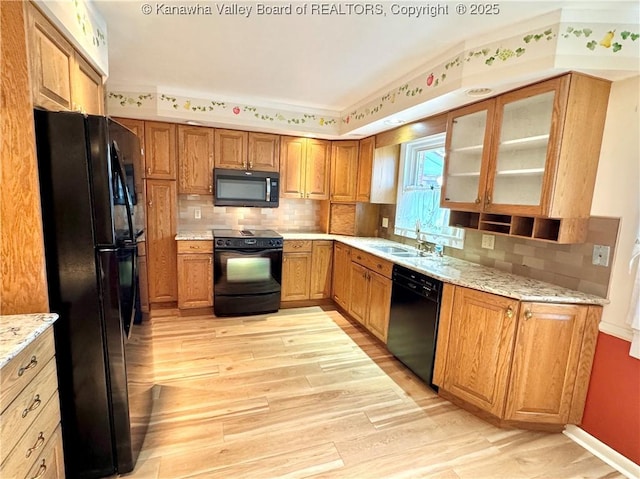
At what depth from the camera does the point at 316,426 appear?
1996 millimetres

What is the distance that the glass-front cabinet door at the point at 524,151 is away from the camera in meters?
1.92

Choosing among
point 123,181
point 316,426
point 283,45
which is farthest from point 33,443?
point 283,45

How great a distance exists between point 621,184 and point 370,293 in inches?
79.7

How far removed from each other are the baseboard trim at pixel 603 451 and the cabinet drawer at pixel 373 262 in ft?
5.19

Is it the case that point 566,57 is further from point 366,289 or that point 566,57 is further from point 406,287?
point 366,289

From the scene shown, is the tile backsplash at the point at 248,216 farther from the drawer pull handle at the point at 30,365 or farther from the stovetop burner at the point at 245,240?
the drawer pull handle at the point at 30,365

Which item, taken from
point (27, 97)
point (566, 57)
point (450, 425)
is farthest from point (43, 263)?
point (566, 57)

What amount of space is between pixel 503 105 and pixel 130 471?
10.1 feet

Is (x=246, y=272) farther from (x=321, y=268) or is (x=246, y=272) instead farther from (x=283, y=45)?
(x=283, y=45)

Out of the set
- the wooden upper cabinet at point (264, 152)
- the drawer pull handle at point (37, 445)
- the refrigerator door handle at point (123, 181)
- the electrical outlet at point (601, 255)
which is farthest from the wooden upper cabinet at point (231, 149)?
the electrical outlet at point (601, 255)

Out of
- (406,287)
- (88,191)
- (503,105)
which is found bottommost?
(406,287)

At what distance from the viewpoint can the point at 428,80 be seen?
2.36m

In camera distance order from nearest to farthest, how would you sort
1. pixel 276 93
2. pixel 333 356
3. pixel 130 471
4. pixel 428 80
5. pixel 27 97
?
pixel 27 97 → pixel 130 471 → pixel 428 80 → pixel 333 356 → pixel 276 93

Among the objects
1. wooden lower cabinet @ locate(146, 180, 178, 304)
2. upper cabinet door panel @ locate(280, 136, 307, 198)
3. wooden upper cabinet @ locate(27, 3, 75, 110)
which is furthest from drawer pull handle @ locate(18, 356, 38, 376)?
upper cabinet door panel @ locate(280, 136, 307, 198)
